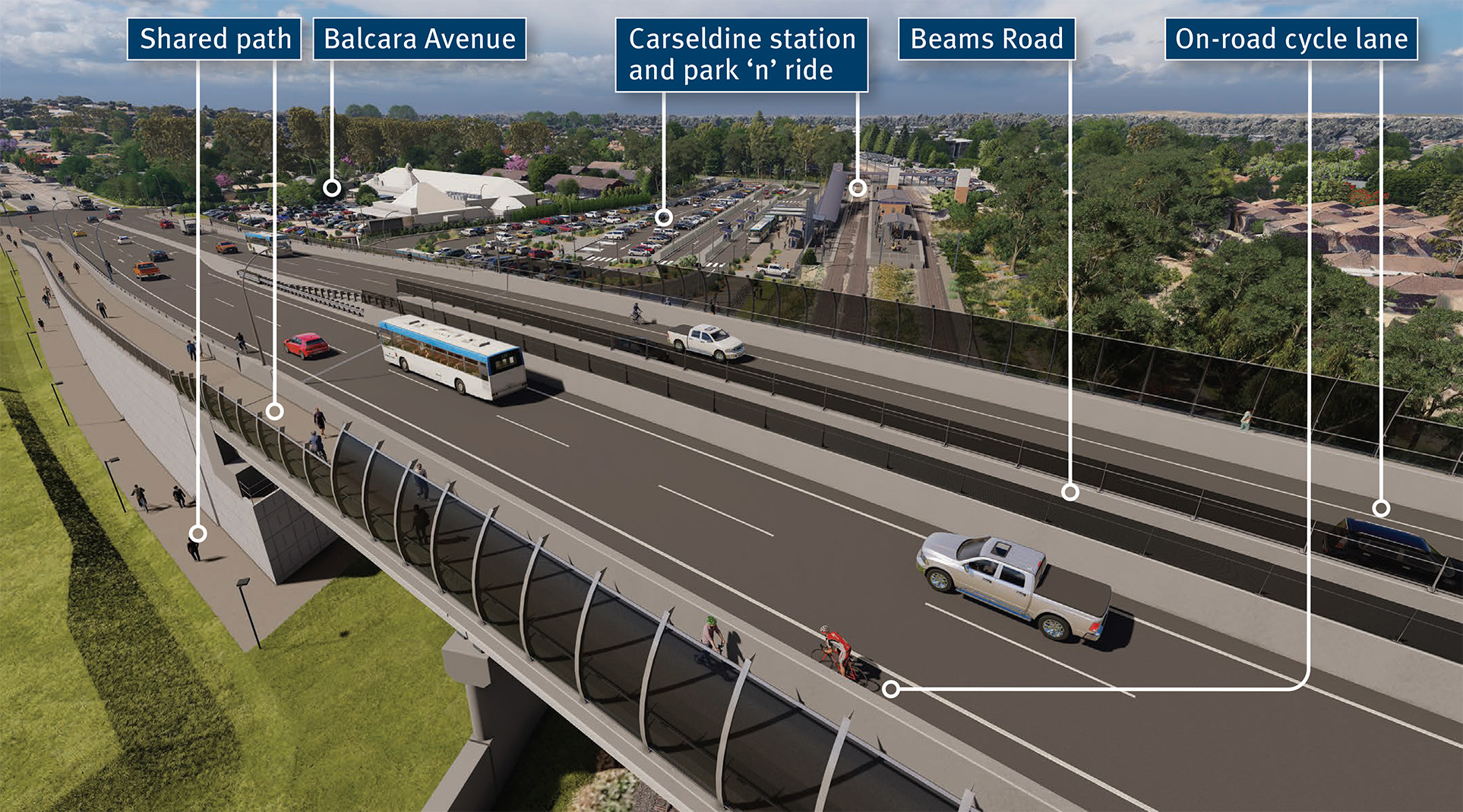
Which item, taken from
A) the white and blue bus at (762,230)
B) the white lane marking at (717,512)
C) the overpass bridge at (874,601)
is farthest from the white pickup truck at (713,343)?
the white and blue bus at (762,230)

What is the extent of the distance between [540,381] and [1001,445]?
22.8 meters

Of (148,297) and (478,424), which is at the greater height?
(148,297)

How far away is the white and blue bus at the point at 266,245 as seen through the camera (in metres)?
70.8

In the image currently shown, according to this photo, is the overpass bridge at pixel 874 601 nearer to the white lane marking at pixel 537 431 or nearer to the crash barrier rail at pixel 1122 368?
the white lane marking at pixel 537 431

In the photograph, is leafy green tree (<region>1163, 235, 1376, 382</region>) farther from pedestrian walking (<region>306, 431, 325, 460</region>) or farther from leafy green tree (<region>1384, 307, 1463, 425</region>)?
pedestrian walking (<region>306, 431, 325, 460</region>)

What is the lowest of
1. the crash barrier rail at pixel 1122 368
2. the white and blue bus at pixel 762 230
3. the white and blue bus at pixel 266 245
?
the crash barrier rail at pixel 1122 368

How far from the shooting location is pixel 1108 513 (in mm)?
19203

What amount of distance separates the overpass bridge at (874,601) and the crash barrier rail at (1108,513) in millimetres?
748

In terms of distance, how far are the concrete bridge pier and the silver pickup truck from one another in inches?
501

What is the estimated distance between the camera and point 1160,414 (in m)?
25.8

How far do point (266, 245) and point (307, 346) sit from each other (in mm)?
49750

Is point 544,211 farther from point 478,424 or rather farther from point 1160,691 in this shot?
point 1160,691

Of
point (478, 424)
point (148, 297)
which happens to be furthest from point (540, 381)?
point (148, 297)

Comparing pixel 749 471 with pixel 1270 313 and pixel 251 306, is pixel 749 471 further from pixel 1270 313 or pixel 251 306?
pixel 251 306
